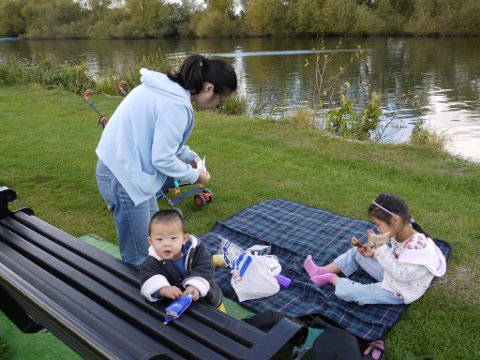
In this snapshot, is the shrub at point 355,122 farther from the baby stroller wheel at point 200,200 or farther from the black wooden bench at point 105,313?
the black wooden bench at point 105,313

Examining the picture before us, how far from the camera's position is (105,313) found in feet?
5.98

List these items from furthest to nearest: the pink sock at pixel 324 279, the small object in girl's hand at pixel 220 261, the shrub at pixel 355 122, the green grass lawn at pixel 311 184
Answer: the shrub at pixel 355 122 → the small object in girl's hand at pixel 220 261 → the pink sock at pixel 324 279 → the green grass lawn at pixel 311 184

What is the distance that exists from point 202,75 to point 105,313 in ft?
4.34

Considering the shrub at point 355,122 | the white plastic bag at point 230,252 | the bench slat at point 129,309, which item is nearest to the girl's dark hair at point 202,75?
the bench slat at point 129,309

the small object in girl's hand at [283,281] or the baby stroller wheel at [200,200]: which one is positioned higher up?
the baby stroller wheel at [200,200]

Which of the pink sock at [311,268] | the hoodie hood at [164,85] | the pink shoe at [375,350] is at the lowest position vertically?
the pink shoe at [375,350]

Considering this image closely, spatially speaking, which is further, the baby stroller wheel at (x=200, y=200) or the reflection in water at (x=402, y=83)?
the reflection in water at (x=402, y=83)

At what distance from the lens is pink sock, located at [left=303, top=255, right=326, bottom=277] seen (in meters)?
3.44

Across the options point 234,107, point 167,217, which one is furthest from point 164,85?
point 234,107

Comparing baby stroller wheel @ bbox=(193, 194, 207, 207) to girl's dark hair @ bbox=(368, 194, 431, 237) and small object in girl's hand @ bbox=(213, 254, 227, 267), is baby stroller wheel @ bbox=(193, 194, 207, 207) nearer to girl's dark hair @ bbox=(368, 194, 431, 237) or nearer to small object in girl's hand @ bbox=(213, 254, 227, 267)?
small object in girl's hand @ bbox=(213, 254, 227, 267)

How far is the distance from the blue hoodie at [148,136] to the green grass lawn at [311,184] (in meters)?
1.80

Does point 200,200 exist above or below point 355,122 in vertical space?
below

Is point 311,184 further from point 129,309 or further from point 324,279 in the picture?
point 129,309

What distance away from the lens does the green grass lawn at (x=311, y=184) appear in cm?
297
